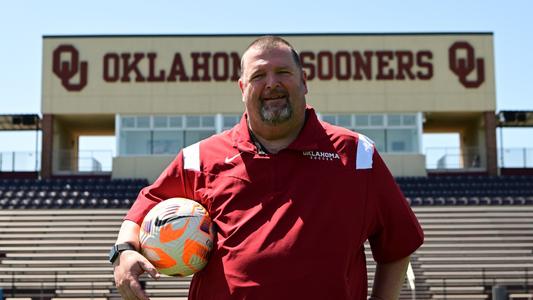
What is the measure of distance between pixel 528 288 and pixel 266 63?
42.9ft

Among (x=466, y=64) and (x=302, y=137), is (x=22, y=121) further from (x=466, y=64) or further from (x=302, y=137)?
(x=302, y=137)

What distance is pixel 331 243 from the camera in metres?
2.46

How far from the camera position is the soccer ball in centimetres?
265

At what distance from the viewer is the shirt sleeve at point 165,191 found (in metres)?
2.76

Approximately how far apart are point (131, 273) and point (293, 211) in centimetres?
63

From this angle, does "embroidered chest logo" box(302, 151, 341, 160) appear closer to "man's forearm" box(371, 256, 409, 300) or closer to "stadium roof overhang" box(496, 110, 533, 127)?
"man's forearm" box(371, 256, 409, 300)

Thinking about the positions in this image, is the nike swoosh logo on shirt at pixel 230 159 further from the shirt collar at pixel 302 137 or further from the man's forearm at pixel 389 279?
the man's forearm at pixel 389 279

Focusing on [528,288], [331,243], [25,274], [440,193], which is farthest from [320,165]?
[440,193]

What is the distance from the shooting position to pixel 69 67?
25016mm

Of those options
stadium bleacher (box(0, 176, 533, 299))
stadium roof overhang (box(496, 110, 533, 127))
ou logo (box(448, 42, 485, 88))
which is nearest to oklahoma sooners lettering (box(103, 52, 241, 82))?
stadium bleacher (box(0, 176, 533, 299))

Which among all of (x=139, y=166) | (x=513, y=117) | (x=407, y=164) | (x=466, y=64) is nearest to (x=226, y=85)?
(x=139, y=166)

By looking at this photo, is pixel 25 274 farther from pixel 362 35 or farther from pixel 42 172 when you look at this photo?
pixel 362 35

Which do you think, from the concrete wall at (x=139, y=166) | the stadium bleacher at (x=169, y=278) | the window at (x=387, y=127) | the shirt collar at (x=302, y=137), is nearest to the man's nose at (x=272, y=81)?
the shirt collar at (x=302, y=137)

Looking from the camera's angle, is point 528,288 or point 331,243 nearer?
point 331,243
